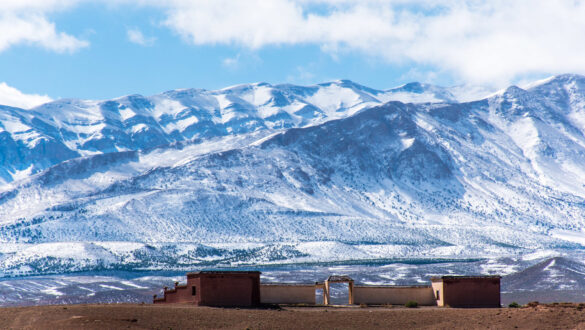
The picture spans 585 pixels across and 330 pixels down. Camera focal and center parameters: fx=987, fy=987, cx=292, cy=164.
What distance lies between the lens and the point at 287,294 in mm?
79000

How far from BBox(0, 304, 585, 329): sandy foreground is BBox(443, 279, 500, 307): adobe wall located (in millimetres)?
6375

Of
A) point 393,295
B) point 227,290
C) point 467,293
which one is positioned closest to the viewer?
point 227,290

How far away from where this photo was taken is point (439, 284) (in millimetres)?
78250

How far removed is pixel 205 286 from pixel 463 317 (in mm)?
18776

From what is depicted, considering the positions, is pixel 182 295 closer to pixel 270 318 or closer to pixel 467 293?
pixel 270 318

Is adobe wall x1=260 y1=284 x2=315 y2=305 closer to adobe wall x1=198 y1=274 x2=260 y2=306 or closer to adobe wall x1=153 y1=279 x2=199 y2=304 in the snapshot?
adobe wall x1=198 y1=274 x2=260 y2=306

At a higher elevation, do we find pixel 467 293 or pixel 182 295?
pixel 182 295

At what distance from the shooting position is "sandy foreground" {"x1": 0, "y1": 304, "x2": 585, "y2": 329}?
2490 inches

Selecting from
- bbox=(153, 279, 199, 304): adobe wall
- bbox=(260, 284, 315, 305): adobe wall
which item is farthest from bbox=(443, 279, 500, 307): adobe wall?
bbox=(153, 279, 199, 304): adobe wall

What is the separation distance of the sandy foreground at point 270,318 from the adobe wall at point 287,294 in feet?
24.0

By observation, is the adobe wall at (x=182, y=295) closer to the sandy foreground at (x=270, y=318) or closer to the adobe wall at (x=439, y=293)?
the sandy foreground at (x=270, y=318)

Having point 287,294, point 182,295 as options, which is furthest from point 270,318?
point 287,294

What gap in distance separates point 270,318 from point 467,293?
18.1 m

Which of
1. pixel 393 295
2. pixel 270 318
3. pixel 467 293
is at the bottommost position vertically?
pixel 270 318
